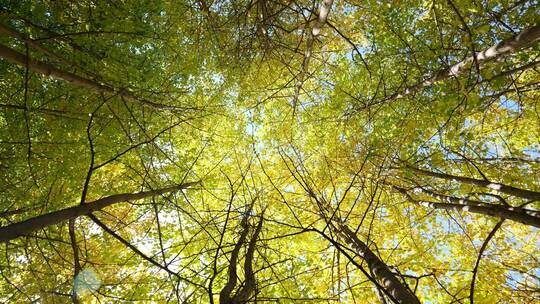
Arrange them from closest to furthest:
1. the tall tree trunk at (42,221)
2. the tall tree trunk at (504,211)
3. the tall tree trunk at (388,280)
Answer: the tall tree trunk at (42,221) < the tall tree trunk at (504,211) < the tall tree trunk at (388,280)

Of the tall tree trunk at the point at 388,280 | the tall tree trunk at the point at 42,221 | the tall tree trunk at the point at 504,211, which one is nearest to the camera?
the tall tree trunk at the point at 42,221

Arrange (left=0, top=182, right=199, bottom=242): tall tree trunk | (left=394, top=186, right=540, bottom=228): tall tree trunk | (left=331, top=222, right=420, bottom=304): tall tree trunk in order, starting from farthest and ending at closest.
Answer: (left=331, top=222, right=420, bottom=304): tall tree trunk → (left=394, top=186, right=540, bottom=228): tall tree trunk → (left=0, top=182, right=199, bottom=242): tall tree trunk

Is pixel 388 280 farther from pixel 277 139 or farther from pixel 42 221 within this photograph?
pixel 277 139

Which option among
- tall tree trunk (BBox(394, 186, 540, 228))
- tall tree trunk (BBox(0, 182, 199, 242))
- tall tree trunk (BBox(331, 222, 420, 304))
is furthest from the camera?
tall tree trunk (BBox(331, 222, 420, 304))

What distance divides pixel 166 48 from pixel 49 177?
9.49 ft

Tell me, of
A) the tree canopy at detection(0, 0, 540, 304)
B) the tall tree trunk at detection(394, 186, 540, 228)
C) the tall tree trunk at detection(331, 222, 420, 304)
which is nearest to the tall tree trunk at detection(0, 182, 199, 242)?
the tree canopy at detection(0, 0, 540, 304)

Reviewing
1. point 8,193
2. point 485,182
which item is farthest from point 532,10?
point 8,193

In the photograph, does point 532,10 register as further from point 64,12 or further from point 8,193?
point 8,193

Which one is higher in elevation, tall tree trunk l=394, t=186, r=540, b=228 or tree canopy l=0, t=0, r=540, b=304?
tree canopy l=0, t=0, r=540, b=304

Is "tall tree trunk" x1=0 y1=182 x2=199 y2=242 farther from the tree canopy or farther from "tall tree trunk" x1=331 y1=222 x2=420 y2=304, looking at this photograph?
"tall tree trunk" x1=331 y1=222 x2=420 y2=304

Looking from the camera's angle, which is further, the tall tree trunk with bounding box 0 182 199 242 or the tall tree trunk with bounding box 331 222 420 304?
the tall tree trunk with bounding box 331 222 420 304

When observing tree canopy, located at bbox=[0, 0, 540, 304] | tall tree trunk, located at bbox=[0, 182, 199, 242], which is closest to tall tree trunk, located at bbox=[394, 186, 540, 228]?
tree canopy, located at bbox=[0, 0, 540, 304]

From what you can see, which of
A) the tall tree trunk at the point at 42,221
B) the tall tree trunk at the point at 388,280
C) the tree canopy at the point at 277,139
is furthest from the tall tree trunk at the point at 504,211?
the tall tree trunk at the point at 42,221

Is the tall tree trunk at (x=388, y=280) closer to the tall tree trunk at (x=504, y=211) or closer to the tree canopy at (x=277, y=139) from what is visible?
the tree canopy at (x=277, y=139)
